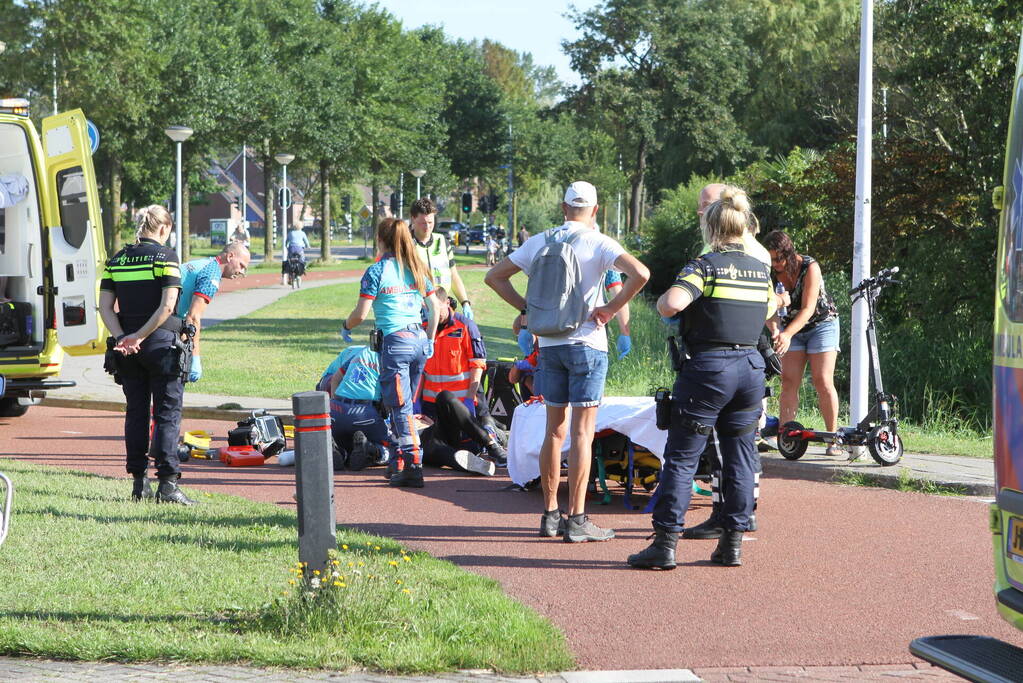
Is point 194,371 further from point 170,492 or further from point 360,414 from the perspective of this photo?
point 360,414

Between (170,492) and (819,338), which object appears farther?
(819,338)

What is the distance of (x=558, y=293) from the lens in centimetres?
695

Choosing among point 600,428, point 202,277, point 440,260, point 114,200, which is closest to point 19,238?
point 440,260

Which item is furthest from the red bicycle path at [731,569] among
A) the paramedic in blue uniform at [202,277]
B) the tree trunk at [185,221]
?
the tree trunk at [185,221]

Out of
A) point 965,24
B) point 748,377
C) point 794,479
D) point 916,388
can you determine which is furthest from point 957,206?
point 748,377

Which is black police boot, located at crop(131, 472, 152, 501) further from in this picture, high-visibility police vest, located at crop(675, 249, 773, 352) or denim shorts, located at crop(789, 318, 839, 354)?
denim shorts, located at crop(789, 318, 839, 354)

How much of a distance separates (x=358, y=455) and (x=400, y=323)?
1.42 meters

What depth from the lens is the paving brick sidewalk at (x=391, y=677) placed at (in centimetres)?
467

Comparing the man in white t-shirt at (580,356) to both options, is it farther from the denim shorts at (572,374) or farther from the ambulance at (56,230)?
the ambulance at (56,230)

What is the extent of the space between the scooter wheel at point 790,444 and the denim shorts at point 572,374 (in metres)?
3.18

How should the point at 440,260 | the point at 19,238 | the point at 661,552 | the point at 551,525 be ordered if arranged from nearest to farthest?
the point at 661,552 < the point at 551,525 < the point at 440,260 < the point at 19,238

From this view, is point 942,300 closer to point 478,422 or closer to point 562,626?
point 478,422

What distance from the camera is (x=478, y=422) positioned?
1016cm

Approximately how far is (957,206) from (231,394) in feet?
31.3
